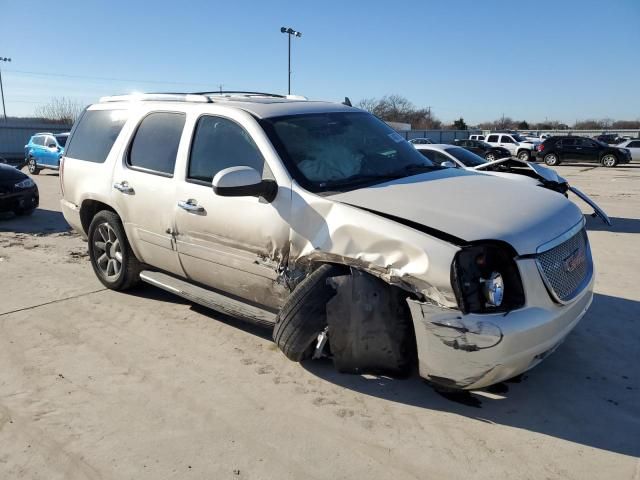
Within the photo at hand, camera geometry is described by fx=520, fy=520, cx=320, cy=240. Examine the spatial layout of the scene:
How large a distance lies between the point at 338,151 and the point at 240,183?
3.01 ft

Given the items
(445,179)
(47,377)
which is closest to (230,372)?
(47,377)

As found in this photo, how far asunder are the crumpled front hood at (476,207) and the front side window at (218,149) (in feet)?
2.80

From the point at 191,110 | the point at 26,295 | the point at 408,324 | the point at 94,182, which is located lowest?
the point at 26,295

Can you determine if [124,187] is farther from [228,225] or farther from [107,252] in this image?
[228,225]

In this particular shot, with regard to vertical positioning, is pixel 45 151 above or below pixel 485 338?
below

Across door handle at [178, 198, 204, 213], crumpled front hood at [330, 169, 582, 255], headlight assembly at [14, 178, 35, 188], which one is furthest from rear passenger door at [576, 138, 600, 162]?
door handle at [178, 198, 204, 213]

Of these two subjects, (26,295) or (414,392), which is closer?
(414,392)

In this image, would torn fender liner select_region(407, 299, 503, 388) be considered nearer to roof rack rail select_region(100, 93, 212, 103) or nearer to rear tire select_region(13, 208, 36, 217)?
roof rack rail select_region(100, 93, 212, 103)

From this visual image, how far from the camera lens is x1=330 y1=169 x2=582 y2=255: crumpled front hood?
9.59 ft

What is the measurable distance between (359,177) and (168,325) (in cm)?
213

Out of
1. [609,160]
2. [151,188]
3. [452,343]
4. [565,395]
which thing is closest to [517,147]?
[609,160]

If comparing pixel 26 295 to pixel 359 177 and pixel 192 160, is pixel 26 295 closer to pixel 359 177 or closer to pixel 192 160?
pixel 192 160

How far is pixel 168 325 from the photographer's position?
14.8 feet

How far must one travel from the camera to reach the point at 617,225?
32.1ft
